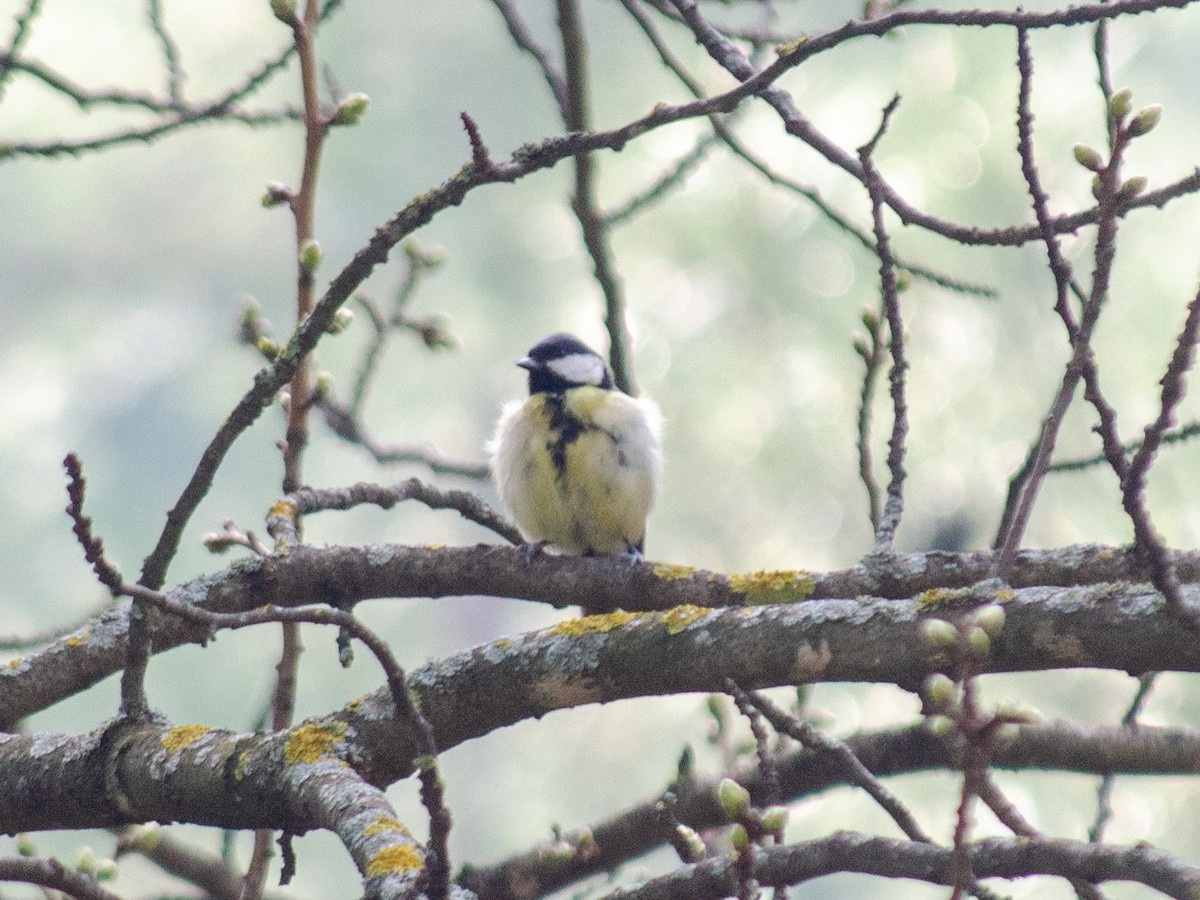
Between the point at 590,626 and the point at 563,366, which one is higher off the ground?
the point at 563,366

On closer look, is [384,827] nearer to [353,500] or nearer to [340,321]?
[340,321]

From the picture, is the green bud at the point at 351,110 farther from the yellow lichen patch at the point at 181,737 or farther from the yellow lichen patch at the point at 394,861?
the yellow lichen patch at the point at 394,861

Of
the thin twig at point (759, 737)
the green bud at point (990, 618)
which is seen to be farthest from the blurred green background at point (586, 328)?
the green bud at point (990, 618)

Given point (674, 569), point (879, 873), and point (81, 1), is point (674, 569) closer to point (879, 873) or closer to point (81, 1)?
point (879, 873)

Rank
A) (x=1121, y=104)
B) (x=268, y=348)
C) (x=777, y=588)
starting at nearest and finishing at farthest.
Result: (x=1121, y=104) < (x=777, y=588) < (x=268, y=348)

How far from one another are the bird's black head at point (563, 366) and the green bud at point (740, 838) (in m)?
2.78

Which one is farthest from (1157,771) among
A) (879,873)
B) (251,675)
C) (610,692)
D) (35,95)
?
(35,95)

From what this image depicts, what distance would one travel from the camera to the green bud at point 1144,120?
158cm

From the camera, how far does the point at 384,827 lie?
148cm

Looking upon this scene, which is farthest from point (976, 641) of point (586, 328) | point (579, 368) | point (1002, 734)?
point (586, 328)

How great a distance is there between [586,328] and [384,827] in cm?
863

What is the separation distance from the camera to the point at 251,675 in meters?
11.9

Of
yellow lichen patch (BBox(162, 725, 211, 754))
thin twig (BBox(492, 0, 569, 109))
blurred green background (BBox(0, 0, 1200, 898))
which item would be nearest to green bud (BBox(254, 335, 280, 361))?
yellow lichen patch (BBox(162, 725, 211, 754))

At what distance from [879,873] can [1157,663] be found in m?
0.48
